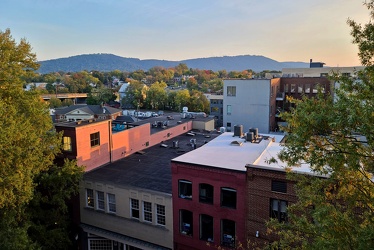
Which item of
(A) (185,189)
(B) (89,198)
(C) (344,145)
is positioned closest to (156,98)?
(B) (89,198)

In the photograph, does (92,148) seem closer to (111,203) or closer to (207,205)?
(111,203)

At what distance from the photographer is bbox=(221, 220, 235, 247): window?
20297 millimetres

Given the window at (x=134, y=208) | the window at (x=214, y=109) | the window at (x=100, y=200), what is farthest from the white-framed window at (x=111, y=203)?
the window at (x=214, y=109)

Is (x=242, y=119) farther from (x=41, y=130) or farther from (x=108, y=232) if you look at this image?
(x=41, y=130)

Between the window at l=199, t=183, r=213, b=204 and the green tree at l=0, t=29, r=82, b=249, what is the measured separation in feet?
29.3

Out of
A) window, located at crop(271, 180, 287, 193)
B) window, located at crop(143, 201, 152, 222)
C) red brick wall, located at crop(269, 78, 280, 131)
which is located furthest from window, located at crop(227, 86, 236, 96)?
window, located at crop(271, 180, 287, 193)

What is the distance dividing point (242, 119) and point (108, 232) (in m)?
37.3

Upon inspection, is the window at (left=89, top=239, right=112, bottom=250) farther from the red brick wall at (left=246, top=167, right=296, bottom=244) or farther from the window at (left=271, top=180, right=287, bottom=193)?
the window at (left=271, top=180, right=287, bottom=193)

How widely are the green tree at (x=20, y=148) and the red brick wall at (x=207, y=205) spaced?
24.9 ft

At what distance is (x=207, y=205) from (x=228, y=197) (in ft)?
5.20

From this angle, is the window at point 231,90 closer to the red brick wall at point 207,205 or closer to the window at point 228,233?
the red brick wall at point 207,205

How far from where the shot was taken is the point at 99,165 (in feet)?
92.6

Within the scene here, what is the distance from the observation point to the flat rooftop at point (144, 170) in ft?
79.2

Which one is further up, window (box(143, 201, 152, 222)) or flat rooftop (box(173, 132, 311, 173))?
flat rooftop (box(173, 132, 311, 173))
